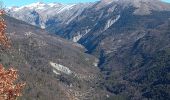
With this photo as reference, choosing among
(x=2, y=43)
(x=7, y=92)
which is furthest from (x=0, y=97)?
(x=2, y=43)

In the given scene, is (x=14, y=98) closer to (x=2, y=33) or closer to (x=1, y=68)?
(x=1, y=68)

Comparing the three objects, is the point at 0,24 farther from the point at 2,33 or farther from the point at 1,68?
the point at 1,68

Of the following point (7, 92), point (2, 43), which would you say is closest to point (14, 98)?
point (7, 92)

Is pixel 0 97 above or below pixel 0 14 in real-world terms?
below

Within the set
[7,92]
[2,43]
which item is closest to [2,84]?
[7,92]

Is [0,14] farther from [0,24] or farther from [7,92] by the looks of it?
[7,92]

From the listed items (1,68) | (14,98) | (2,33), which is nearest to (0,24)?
(2,33)

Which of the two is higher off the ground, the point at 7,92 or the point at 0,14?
the point at 0,14

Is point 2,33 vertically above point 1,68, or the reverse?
point 2,33
